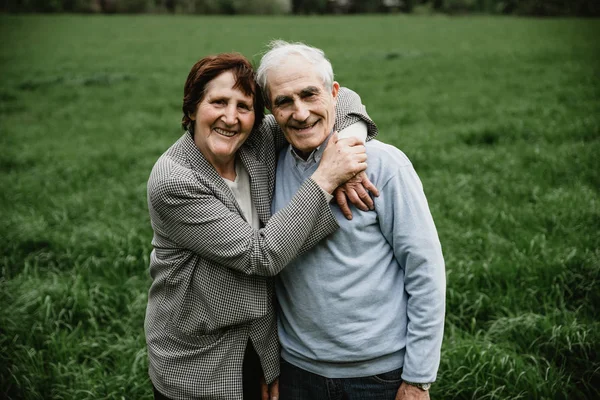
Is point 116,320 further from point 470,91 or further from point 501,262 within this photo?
point 470,91

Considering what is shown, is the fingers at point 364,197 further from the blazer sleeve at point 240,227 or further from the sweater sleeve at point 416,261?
the blazer sleeve at point 240,227

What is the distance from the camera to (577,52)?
1577cm

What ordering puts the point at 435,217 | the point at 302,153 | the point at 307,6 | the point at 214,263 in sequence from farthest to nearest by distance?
the point at 307,6 → the point at 435,217 → the point at 302,153 → the point at 214,263

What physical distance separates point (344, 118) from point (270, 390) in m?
1.25

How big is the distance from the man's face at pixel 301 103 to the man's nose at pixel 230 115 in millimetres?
168

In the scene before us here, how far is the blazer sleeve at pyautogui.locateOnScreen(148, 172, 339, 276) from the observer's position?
1912 mm

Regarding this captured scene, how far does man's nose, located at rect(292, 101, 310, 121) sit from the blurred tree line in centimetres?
4101

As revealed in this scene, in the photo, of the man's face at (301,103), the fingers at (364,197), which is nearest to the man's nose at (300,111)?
the man's face at (301,103)

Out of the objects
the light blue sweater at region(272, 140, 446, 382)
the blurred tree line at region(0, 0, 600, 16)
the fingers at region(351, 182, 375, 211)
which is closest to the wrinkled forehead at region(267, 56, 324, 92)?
the light blue sweater at region(272, 140, 446, 382)

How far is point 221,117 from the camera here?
2094 mm

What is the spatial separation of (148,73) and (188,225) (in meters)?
16.4

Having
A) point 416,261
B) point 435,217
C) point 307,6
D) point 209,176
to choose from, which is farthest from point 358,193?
point 307,6

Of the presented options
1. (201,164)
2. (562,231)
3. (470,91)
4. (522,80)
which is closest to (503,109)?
(470,91)

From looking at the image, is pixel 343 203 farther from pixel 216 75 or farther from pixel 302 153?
pixel 216 75
